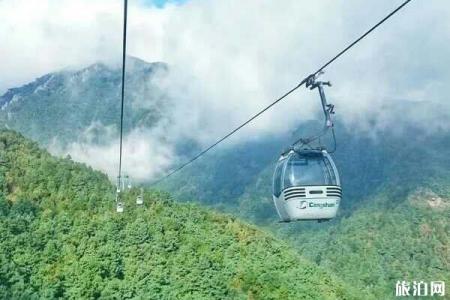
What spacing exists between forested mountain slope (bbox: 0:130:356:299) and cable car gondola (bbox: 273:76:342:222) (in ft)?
216

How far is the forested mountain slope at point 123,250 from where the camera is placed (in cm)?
8600

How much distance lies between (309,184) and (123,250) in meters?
80.3

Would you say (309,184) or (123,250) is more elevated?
(123,250)

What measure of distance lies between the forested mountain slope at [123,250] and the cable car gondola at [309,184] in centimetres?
6598

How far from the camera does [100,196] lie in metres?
115

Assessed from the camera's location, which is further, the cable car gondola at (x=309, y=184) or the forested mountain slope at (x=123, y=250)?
the forested mountain slope at (x=123, y=250)

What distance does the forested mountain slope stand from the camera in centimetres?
8600

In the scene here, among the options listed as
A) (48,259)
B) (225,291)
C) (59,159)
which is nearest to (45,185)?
(59,159)

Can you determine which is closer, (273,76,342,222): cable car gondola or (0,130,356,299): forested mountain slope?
(273,76,342,222): cable car gondola

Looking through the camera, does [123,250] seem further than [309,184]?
Yes

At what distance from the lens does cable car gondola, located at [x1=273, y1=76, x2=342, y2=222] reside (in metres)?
19.0

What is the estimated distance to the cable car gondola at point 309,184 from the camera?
1902 centimetres

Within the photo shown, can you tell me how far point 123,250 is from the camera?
96625 mm

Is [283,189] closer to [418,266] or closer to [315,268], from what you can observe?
[315,268]
